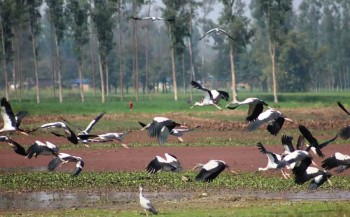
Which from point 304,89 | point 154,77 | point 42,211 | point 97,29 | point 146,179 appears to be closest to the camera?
point 42,211

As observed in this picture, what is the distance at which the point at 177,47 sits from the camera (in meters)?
80.6

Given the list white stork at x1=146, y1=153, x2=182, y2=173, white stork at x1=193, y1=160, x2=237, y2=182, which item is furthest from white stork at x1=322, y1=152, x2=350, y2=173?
white stork at x1=146, y1=153, x2=182, y2=173

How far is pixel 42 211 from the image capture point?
2030 centimetres

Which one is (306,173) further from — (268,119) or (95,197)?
(95,197)

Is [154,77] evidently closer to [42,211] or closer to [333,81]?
[333,81]

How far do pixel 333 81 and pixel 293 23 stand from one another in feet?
123

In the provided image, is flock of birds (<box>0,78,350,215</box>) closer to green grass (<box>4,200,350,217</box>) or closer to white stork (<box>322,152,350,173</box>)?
white stork (<box>322,152,350,173</box>)

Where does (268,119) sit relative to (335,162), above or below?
above

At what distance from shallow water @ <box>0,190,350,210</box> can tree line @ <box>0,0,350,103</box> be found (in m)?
5.60

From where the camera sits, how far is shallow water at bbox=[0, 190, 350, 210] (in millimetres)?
21375

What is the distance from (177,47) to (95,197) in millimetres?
58672

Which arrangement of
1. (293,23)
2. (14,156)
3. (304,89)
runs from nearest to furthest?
(14,156)
(304,89)
(293,23)

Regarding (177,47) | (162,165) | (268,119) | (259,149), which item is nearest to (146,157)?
(162,165)

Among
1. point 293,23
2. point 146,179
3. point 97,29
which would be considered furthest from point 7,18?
point 293,23
